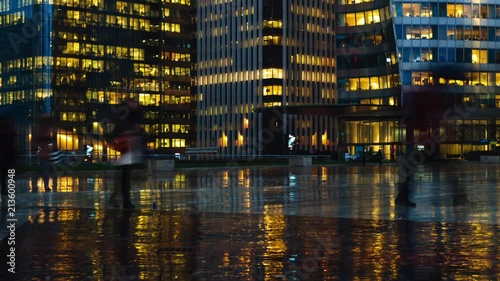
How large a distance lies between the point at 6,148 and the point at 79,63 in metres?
118

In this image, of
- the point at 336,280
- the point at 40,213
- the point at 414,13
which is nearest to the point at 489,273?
the point at 336,280

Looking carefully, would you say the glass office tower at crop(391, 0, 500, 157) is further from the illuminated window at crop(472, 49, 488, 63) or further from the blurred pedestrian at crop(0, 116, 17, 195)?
the blurred pedestrian at crop(0, 116, 17, 195)

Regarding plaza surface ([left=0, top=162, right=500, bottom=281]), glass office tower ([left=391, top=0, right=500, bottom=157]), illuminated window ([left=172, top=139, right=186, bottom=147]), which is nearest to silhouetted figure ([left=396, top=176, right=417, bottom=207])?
plaza surface ([left=0, top=162, right=500, bottom=281])

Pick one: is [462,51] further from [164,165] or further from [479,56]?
[164,165]

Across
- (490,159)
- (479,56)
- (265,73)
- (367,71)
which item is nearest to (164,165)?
(490,159)

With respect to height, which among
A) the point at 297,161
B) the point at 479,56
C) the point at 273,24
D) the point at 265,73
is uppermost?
the point at 273,24

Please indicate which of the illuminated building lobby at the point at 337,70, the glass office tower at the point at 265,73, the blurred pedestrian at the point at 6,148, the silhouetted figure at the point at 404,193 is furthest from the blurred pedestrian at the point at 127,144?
the glass office tower at the point at 265,73

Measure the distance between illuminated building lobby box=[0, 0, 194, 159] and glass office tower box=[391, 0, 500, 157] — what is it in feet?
142

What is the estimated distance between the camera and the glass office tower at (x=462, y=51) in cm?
10419

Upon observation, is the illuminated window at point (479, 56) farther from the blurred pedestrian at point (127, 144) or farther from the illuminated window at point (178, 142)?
the blurred pedestrian at point (127, 144)

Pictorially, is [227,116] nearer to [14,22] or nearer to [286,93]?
[286,93]

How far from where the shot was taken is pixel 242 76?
5497 inches

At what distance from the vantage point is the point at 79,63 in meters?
131

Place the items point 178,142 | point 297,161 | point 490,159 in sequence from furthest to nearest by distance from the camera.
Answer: point 178,142 → point 490,159 → point 297,161
